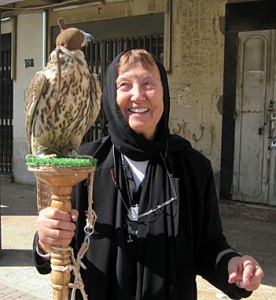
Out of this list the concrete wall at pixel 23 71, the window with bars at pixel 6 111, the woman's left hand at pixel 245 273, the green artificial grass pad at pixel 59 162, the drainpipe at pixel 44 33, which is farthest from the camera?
the window with bars at pixel 6 111

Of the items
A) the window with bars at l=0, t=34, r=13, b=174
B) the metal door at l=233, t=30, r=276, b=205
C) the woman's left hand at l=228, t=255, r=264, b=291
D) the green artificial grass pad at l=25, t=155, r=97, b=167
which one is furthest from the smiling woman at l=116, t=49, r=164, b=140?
the window with bars at l=0, t=34, r=13, b=174

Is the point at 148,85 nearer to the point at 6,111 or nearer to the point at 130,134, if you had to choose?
the point at 130,134

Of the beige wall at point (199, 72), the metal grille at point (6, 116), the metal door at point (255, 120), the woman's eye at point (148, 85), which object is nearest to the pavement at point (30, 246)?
the metal door at point (255, 120)

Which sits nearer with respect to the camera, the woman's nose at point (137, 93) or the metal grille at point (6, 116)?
the woman's nose at point (137, 93)

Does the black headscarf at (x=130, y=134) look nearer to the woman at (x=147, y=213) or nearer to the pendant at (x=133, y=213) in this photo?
the woman at (x=147, y=213)

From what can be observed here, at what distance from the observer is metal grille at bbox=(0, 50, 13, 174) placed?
9541 millimetres

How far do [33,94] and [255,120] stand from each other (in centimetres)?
505

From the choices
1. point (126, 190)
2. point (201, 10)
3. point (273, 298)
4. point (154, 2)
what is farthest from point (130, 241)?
point (154, 2)

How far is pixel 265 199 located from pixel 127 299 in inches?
195

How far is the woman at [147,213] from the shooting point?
1.77 meters

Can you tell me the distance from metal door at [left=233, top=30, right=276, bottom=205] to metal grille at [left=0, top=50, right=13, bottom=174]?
5.09m

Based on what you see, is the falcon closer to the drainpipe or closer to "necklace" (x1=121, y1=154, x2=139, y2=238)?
"necklace" (x1=121, y1=154, x2=139, y2=238)

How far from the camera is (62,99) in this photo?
1753mm

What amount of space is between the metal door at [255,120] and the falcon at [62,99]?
4811 millimetres
